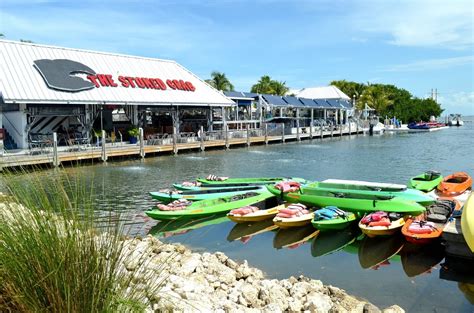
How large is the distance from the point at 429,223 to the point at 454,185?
21.9 feet

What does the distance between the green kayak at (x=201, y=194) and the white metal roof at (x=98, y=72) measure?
15.7 m

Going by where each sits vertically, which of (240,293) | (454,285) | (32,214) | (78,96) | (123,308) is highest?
(78,96)

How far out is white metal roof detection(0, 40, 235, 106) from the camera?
28953 mm

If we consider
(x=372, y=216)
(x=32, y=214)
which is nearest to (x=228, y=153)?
(x=372, y=216)

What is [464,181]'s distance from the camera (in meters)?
18.3

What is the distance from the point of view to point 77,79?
3256 cm

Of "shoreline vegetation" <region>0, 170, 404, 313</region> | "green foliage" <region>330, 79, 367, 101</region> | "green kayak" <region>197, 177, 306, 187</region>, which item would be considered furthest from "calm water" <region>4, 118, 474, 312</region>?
"green foliage" <region>330, 79, 367, 101</region>

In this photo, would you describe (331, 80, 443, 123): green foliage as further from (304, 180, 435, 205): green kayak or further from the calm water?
(304, 180, 435, 205): green kayak

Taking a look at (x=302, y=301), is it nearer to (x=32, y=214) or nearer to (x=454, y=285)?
(x=454, y=285)

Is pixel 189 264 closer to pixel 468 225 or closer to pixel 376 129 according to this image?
pixel 468 225

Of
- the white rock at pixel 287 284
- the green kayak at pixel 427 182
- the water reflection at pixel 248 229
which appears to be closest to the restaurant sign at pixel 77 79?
the water reflection at pixel 248 229

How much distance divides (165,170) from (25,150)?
935 centimetres

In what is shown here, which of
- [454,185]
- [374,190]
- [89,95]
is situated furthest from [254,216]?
[89,95]

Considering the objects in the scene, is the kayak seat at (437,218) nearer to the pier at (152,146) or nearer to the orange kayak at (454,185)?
the orange kayak at (454,185)
